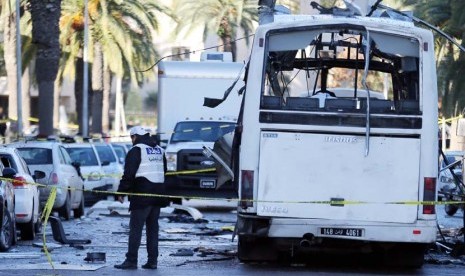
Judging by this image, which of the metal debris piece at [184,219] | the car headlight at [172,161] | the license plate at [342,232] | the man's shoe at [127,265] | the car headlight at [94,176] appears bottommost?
the metal debris piece at [184,219]

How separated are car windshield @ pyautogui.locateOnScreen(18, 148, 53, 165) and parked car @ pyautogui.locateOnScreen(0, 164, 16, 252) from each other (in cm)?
661

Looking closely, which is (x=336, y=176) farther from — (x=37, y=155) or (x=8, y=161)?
(x=37, y=155)

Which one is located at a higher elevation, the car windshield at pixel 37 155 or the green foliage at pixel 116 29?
the green foliage at pixel 116 29

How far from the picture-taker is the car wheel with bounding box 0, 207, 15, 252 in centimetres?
1698

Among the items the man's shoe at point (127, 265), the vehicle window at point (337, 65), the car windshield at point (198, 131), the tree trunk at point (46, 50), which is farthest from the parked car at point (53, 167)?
the man's shoe at point (127, 265)

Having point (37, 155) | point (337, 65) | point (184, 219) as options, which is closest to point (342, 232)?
point (337, 65)

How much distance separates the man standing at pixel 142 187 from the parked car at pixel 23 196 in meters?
4.73

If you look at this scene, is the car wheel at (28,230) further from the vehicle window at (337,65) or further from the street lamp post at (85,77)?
the street lamp post at (85,77)

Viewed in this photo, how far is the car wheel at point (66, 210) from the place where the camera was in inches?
978

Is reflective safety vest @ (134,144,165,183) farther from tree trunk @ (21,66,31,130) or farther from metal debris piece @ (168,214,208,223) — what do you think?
tree trunk @ (21,66,31,130)

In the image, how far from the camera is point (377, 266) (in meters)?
15.6

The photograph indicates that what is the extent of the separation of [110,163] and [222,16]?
54.6 ft

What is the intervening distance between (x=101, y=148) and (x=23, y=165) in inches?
601

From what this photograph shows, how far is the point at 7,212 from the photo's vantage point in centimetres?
1728
